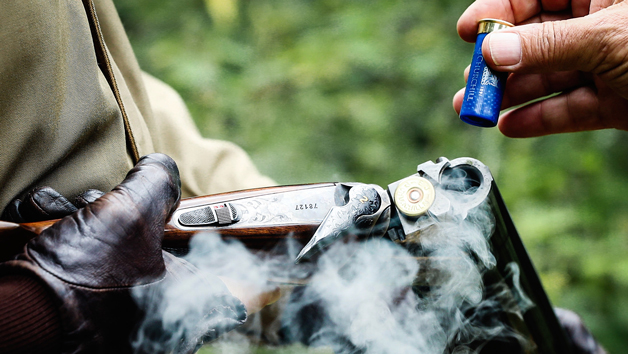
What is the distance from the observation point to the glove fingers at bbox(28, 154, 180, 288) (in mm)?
733

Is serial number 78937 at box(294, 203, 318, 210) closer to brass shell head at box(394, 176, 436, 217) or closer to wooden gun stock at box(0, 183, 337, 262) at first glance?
wooden gun stock at box(0, 183, 337, 262)

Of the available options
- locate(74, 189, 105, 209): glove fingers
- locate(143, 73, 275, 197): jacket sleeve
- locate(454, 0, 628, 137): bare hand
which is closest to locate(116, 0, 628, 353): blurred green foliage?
locate(143, 73, 275, 197): jacket sleeve

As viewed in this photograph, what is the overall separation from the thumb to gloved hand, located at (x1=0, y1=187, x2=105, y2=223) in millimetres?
1082

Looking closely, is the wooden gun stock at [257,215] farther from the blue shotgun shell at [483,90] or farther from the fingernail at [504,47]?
the fingernail at [504,47]

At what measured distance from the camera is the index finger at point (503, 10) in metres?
1.50

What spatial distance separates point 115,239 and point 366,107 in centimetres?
259

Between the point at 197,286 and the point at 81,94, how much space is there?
0.53 metres

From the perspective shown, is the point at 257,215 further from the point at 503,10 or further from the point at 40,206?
the point at 503,10

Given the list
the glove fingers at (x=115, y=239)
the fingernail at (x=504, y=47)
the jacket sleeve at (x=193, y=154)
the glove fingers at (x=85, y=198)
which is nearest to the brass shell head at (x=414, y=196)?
the fingernail at (x=504, y=47)

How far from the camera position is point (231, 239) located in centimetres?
103

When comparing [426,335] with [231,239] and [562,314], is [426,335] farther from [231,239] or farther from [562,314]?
[231,239]

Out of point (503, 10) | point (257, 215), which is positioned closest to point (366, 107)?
point (503, 10)

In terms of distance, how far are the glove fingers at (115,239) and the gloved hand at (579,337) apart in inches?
43.0

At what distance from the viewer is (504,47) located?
1111 mm
